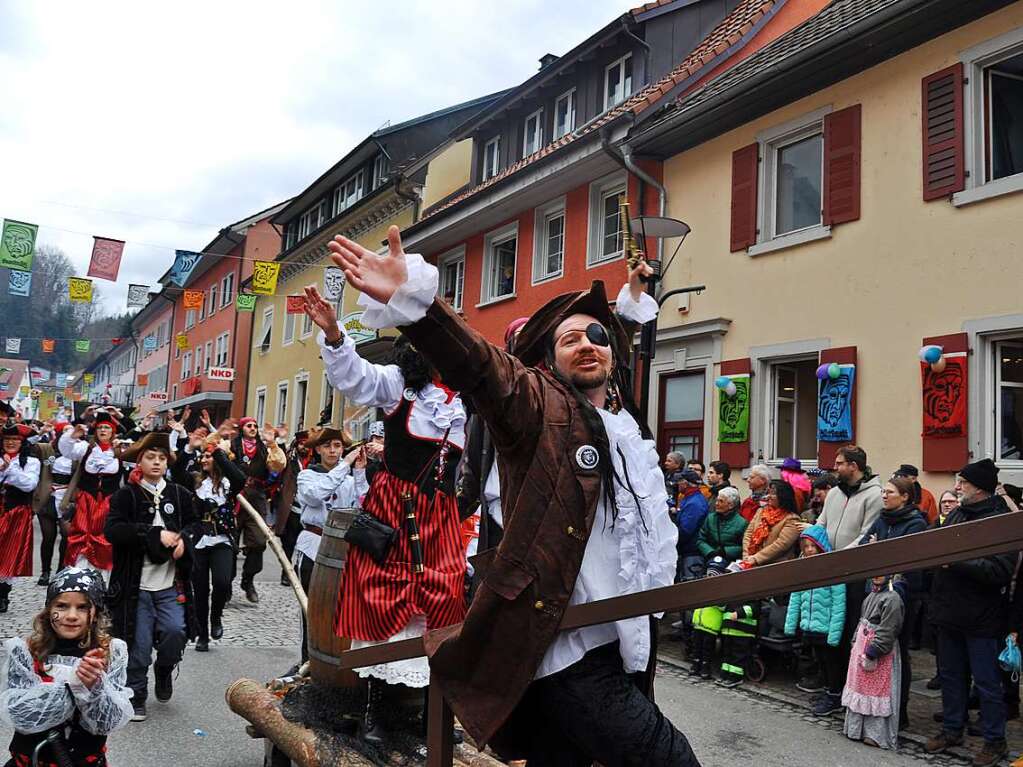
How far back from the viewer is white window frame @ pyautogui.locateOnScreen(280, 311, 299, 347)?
30.5 meters

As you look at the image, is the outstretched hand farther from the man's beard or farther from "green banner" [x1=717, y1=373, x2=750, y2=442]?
"green banner" [x1=717, y1=373, x2=750, y2=442]

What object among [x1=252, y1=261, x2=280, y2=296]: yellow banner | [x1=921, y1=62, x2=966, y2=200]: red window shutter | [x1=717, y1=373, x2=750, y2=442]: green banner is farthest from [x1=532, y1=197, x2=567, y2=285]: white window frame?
[x1=252, y1=261, x2=280, y2=296]: yellow banner

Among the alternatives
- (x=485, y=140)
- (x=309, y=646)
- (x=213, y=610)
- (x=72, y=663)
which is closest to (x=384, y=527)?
(x=309, y=646)

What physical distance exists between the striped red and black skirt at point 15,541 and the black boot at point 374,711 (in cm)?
557

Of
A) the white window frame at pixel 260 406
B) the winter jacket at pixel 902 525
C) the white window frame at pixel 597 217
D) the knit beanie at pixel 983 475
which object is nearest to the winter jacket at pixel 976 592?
the knit beanie at pixel 983 475

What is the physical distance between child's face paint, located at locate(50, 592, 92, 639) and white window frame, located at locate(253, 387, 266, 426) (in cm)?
2982

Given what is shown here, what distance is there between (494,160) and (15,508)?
13.8 m

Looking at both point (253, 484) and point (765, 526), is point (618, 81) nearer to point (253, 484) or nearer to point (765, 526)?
point (253, 484)

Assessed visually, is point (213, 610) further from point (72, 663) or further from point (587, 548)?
point (587, 548)

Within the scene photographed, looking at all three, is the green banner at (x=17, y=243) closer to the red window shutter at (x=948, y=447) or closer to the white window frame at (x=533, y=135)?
the white window frame at (x=533, y=135)

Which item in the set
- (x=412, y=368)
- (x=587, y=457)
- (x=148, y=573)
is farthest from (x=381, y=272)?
(x=148, y=573)

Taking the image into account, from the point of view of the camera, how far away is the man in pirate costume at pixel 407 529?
3807 mm

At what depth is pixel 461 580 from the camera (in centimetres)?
398

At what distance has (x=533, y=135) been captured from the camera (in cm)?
1855
